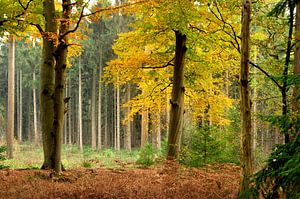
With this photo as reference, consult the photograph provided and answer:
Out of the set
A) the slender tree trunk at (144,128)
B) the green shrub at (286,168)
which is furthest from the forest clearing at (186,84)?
the slender tree trunk at (144,128)

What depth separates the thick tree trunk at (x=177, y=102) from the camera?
13.3 m

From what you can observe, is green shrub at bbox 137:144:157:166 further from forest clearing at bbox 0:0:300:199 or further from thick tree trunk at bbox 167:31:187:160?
thick tree trunk at bbox 167:31:187:160

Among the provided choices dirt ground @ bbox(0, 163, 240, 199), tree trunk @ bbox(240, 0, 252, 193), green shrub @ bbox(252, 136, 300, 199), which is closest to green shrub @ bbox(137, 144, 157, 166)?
dirt ground @ bbox(0, 163, 240, 199)

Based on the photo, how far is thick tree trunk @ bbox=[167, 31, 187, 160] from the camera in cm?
1330

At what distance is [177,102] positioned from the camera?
13367mm

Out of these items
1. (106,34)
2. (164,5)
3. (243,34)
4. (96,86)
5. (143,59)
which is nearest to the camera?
(243,34)

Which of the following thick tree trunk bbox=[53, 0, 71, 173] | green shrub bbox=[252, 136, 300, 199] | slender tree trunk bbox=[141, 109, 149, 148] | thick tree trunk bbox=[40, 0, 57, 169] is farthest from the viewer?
slender tree trunk bbox=[141, 109, 149, 148]

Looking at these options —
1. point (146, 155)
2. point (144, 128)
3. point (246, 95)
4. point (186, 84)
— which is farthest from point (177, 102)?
point (144, 128)

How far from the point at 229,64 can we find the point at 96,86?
33.6 m

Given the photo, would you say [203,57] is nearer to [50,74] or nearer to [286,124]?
[50,74]

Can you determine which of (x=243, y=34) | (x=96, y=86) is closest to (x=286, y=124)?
(x=243, y=34)

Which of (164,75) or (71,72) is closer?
(164,75)

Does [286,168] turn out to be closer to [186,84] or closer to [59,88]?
[59,88]

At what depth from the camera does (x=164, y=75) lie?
15.6m
